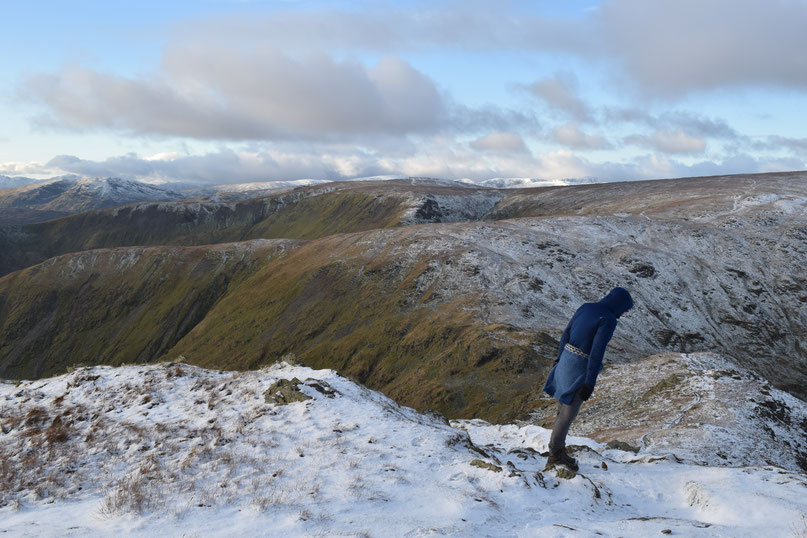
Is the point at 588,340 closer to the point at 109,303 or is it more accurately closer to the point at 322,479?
the point at 322,479

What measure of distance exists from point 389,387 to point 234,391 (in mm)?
30013

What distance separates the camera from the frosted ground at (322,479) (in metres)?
7.37

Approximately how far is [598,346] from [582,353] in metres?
0.47

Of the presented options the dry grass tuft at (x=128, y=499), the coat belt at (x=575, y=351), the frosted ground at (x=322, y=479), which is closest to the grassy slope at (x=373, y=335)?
the frosted ground at (x=322, y=479)

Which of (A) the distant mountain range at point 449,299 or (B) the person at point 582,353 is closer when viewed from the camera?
(B) the person at point 582,353

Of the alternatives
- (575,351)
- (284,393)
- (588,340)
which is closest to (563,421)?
(575,351)

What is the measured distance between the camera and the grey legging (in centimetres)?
986

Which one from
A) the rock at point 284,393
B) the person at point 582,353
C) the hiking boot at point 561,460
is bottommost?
the rock at point 284,393

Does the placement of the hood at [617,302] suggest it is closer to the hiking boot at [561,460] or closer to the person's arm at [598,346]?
the person's arm at [598,346]

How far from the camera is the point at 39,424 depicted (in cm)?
1374

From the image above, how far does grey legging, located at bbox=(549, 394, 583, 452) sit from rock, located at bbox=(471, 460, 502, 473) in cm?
163

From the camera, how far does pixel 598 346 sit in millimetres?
9172

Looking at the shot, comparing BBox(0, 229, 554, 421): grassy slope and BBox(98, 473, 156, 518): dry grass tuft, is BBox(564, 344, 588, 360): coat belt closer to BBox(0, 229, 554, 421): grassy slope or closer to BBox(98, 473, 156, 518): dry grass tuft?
BBox(98, 473, 156, 518): dry grass tuft

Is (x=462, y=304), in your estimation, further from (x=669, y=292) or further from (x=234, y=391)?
(x=234, y=391)
